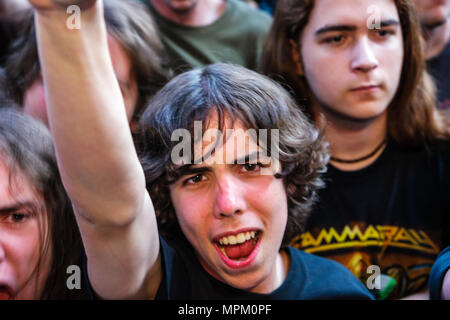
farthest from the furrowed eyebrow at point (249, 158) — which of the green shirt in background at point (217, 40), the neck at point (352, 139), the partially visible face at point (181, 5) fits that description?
the partially visible face at point (181, 5)

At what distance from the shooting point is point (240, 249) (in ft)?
3.33

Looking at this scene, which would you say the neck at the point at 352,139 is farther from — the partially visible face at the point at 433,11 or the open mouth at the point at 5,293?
the open mouth at the point at 5,293

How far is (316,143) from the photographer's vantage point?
4.03 ft

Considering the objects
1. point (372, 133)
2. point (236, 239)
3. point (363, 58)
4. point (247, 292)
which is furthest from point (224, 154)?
point (372, 133)

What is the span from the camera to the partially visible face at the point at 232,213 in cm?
98

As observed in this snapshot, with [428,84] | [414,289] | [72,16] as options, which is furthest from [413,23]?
[72,16]

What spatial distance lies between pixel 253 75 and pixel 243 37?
70cm

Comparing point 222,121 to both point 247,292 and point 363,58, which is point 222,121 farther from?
point 363,58

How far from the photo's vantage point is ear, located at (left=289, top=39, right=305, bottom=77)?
5.00ft

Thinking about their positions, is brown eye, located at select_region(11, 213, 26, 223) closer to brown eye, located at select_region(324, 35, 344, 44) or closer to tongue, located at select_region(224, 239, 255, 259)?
tongue, located at select_region(224, 239, 255, 259)

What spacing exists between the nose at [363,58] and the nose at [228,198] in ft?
1.67

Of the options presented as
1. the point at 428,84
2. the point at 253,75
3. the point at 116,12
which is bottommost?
the point at 253,75
